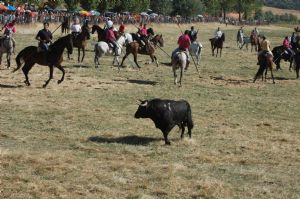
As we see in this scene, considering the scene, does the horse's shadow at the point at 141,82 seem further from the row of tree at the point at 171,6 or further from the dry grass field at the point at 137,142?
the row of tree at the point at 171,6

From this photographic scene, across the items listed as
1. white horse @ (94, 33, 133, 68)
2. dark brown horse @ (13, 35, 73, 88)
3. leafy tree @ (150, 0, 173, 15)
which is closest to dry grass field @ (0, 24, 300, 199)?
dark brown horse @ (13, 35, 73, 88)

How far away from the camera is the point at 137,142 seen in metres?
14.4

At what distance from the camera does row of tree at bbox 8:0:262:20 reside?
83281mm

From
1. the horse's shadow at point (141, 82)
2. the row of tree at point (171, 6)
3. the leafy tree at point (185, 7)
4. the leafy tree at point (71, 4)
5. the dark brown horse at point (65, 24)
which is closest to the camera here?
the horse's shadow at point (141, 82)

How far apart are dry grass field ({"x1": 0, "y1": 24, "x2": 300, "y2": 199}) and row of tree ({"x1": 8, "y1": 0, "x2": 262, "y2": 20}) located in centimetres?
2966

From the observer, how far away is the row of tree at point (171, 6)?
83.3 metres

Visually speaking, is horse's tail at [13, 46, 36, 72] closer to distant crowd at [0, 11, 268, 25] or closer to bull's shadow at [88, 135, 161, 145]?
bull's shadow at [88, 135, 161, 145]

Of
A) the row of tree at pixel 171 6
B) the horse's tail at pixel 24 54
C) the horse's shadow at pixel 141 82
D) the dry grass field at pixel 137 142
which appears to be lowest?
the dry grass field at pixel 137 142

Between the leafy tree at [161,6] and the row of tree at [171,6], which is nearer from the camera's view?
the row of tree at [171,6]

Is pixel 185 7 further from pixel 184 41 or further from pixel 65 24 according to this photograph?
pixel 184 41

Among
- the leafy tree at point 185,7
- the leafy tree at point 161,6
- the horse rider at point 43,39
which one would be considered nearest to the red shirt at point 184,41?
the horse rider at point 43,39

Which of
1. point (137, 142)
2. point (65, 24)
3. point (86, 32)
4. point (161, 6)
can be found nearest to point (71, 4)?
point (65, 24)

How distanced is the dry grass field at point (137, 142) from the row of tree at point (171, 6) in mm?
29659

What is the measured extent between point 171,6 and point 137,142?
102 m
